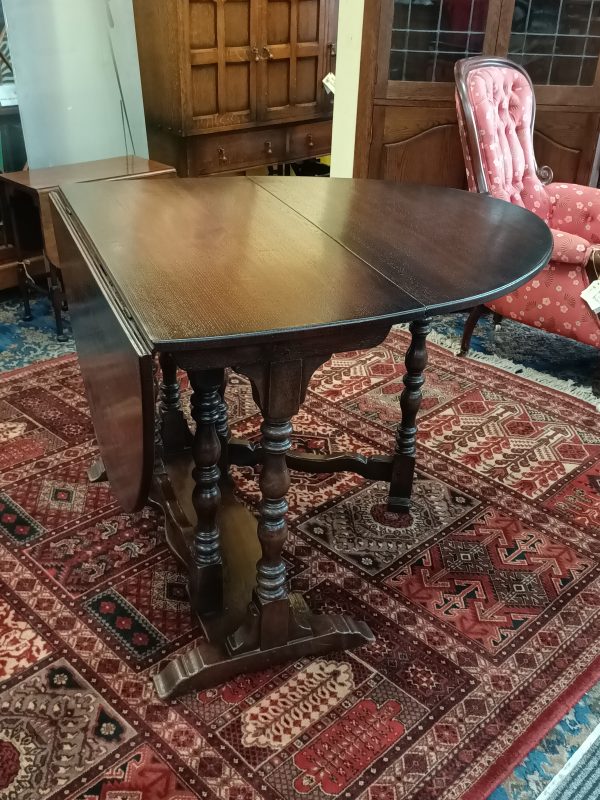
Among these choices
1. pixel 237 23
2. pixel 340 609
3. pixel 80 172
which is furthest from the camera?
pixel 237 23

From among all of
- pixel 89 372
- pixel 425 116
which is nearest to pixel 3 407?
pixel 89 372

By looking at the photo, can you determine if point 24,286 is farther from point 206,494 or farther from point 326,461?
point 206,494

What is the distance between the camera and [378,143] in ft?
11.7

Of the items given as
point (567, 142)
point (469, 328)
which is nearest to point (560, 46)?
point (567, 142)

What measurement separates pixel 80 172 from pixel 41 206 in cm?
37

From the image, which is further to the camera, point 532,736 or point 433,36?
point 433,36

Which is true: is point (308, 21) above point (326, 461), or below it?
above

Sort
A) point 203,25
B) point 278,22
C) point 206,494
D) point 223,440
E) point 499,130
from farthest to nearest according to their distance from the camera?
point 278,22
point 203,25
point 499,130
point 223,440
point 206,494

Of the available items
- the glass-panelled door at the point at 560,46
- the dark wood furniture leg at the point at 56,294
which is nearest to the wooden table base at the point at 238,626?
the dark wood furniture leg at the point at 56,294

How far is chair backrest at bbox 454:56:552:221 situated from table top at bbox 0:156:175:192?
1267mm

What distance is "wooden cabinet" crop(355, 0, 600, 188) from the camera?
341 cm

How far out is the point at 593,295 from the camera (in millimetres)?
2688

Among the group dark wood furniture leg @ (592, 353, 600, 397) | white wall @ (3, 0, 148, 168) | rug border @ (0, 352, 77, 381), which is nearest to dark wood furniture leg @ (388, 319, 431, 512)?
dark wood furniture leg @ (592, 353, 600, 397)

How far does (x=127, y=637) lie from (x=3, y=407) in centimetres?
122
